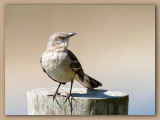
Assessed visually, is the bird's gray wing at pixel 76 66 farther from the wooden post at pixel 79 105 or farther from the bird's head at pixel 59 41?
the wooden post at pixel 79 105

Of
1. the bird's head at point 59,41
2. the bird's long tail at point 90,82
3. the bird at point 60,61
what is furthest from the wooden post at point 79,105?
the bird's head at point 59,41

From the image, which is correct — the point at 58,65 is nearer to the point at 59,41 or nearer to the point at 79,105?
the point at 59,41

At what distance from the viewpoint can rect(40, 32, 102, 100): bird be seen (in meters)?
3.88

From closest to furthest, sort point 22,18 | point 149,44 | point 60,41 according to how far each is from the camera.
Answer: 1. point 60,41
2. point 149,44
3. point 22,18

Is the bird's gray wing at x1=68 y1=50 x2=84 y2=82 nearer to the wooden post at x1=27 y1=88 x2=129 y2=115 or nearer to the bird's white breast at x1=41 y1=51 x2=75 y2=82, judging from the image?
the bird's white breast at x1=41 y1=51 x2=75 y2=82

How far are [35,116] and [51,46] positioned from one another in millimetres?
873

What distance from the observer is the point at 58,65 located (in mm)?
3865

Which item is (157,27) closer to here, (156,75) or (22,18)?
(156,75)

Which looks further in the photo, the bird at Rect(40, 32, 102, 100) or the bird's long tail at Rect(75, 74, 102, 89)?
the bird's long tail at Rect(75, 74, 102, 89)

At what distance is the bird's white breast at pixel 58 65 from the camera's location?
12.7ft

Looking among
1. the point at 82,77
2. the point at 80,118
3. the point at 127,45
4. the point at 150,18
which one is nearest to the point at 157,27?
the point at 150,18

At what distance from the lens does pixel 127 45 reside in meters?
4.60

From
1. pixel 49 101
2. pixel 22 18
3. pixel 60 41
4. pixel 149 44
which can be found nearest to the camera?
pixel 49 101

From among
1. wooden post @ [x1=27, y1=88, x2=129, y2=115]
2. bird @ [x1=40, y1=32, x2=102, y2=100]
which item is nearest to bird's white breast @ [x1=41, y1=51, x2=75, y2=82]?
bird @ [x1=40, y1=32, x2=102, y2=100]
